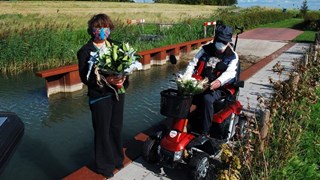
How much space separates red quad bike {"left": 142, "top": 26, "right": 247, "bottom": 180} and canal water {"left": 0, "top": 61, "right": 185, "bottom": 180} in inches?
69.6

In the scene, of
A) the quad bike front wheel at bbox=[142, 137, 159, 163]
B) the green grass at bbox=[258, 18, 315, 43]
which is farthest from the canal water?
the green grass at bbox=[258, 18, 315, 43]

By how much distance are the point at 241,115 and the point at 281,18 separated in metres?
37.5

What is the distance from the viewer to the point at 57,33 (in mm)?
13266

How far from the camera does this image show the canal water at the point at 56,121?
5.38 m

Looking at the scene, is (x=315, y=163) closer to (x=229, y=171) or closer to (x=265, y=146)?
(x=265, y=146)

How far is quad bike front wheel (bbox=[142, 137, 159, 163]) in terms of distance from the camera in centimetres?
418

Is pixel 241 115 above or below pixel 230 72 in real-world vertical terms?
below

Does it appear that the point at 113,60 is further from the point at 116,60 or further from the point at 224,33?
the point at 224,33

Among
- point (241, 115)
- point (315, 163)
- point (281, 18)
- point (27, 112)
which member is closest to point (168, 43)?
point (27, 112)

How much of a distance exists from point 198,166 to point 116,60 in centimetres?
154

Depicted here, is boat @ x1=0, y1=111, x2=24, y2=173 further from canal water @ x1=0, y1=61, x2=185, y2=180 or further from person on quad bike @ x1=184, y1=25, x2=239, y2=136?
person on quad bike @ x1=184, y1=25, x2=239, y2=136

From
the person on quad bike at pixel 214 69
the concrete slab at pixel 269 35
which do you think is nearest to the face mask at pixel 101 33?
the person on quad bike at pixel 214 69

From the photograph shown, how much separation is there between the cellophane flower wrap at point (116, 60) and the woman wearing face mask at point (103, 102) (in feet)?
0.28

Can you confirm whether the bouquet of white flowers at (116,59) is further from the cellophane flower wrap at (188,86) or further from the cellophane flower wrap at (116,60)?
the cellophane flower wrap at (188,86)
